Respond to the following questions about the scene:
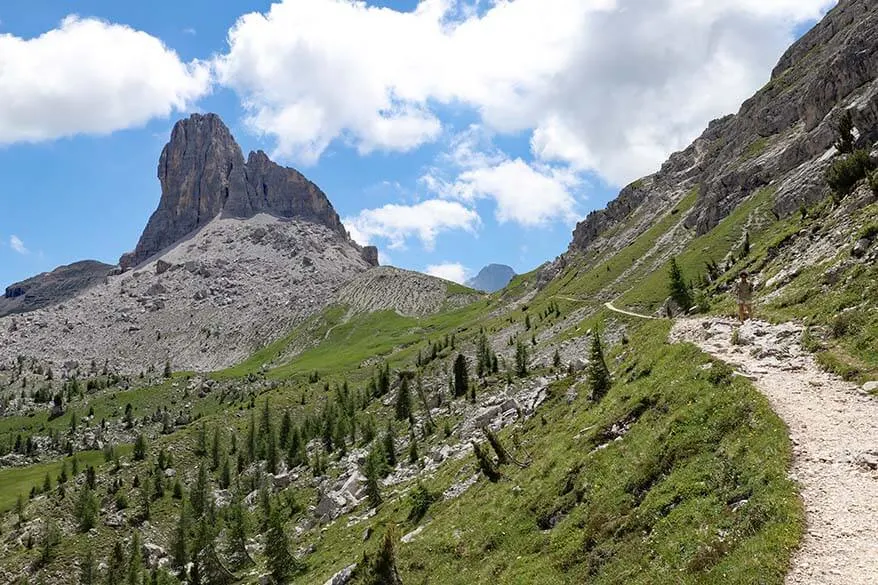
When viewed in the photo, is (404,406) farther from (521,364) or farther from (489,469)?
(489,469)

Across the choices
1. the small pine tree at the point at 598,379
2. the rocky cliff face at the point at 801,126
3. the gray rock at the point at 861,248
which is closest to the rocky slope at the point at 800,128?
the rocky cliff face at the point at 801,126

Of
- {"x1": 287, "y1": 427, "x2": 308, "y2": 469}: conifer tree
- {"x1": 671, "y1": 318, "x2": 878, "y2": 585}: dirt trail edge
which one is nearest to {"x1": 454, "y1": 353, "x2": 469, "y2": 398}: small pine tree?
{"x1": 287, "y1": 427, "x2": 308, "y2": 469}: conifer tree

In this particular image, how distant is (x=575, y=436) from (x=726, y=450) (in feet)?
43.6

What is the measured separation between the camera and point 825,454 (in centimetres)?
1919

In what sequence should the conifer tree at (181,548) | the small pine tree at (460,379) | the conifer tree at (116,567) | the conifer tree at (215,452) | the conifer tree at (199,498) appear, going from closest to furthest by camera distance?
the conifer tree at (116,567) → the conifer tree at (181,548) → the conifer tree at (199,498) → the small pine tree at (460,379) → the conifer tree at (215,452)

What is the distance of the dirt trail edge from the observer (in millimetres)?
14703

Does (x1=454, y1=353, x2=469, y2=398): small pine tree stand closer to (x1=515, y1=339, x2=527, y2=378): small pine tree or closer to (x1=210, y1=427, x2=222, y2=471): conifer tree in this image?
(x1=515, y1=339, x2=527, y2=378): small pine tree

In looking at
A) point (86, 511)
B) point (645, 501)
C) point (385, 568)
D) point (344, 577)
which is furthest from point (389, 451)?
point (645, 501)

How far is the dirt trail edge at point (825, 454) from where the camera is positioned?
14.7 meters

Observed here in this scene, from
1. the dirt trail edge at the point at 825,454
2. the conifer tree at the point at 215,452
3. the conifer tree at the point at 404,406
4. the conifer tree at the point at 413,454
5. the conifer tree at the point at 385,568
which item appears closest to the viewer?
the dirt trail edge at the point at 825,454

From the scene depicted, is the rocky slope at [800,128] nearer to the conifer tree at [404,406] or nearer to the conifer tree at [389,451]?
the conifer tree at [389,451]

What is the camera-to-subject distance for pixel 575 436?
112ft

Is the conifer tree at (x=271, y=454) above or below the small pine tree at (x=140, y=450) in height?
below

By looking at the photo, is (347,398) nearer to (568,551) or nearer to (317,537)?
(317,537)
